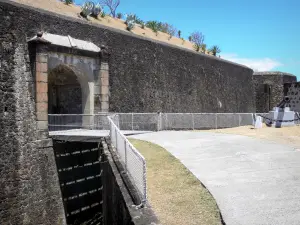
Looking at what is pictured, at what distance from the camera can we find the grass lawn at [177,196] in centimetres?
462

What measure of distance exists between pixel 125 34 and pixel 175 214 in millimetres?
12842

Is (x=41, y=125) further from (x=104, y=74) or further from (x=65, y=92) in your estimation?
(x=65, y=92)

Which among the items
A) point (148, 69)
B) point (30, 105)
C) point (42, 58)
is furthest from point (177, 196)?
point (148, 69)

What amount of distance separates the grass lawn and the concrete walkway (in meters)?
0.17

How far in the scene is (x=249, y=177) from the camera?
626 cm

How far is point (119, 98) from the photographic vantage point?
15.8 metres

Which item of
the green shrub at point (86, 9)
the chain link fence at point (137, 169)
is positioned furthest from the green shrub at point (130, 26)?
the chain link fence at point (137, 169)

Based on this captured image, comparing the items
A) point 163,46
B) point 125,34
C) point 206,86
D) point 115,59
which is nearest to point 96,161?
point 115,59

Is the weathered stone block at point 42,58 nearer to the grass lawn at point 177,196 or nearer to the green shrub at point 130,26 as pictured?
the grass lawn at point 177,196

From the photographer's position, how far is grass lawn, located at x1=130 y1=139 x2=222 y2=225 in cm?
462

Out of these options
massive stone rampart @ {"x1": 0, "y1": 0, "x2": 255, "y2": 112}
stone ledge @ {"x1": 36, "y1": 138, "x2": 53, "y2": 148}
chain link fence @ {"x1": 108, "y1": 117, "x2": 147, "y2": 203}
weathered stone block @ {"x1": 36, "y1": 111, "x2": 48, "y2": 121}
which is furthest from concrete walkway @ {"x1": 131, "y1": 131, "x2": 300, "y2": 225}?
massive stone rampart @ {"x1": 0, "y1": 0, "x2": 255, "y2": 112}

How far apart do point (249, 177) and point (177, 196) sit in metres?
1.57

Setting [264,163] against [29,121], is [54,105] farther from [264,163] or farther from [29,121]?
[264,163]

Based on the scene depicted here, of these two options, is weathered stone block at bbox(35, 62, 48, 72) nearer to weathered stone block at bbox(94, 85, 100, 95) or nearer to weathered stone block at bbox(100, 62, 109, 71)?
weathered stone block at bbox(94, 85, 100, 95)
